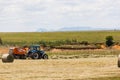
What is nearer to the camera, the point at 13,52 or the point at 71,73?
the point at 71,73

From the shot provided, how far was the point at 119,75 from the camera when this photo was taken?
28.0 m

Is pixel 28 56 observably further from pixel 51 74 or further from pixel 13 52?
pixel 51 74

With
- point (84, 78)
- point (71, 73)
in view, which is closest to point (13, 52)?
point (71, 73)

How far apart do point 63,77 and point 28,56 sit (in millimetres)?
23491

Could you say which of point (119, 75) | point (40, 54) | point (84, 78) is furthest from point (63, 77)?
point (40, 54)

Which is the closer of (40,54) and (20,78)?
(20,78)

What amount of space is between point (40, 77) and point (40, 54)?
75.1ft

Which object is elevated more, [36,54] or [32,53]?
[32,53]

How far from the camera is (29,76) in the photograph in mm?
28141

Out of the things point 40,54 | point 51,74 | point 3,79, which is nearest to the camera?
point 3,79

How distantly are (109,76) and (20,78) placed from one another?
224 inches

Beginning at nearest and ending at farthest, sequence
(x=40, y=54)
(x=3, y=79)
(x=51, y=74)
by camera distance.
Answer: (x=3, y=79), (x=51, y=74), (x=40, y=54)

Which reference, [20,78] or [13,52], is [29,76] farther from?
[13,52]

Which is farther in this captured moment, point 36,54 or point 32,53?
point 32,53
